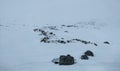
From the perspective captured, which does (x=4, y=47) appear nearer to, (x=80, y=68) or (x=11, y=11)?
(x=80, y=68)

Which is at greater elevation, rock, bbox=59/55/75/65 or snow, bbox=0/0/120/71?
snow, bbox=0/0/120/71

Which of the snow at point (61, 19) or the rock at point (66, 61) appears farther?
the snow at point (61, 19)

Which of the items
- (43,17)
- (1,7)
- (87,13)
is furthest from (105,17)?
(1,7)

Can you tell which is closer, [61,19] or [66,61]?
[66,61]

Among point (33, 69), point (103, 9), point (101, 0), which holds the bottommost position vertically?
point (33, 69)

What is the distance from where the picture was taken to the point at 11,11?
5584 centimetres

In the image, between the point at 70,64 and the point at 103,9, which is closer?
the point at 70,64

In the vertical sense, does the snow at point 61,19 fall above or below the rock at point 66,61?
above

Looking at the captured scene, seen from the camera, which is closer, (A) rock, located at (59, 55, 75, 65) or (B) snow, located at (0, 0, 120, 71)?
(A) rock, located at (59, 55, 75, 65)

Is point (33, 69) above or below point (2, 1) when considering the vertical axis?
below

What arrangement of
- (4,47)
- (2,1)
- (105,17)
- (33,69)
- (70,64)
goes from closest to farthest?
(33,69) → (70,64) → (4,47) → (105,17) → (2,1)

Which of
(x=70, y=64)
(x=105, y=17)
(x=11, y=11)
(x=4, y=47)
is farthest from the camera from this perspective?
(x=11, y=11)

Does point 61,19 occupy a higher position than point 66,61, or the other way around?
point 61,19

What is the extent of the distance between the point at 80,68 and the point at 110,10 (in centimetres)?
4898
